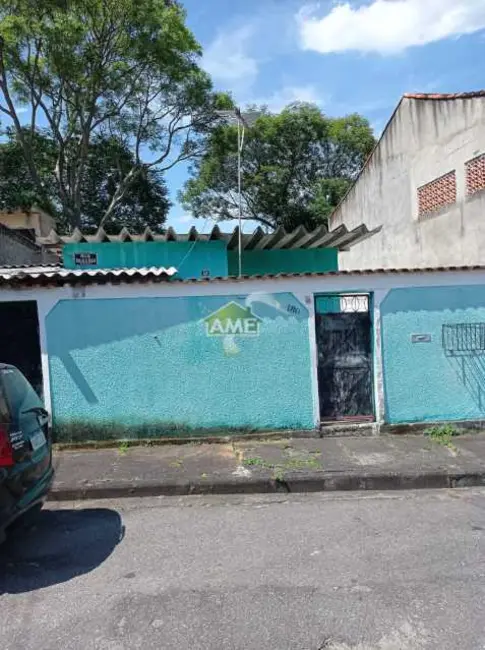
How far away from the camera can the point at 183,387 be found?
263 inches

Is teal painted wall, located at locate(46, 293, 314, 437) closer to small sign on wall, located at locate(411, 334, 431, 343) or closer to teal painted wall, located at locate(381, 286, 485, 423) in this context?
teal painted wall, located at locate(381, 286, 485, 423)

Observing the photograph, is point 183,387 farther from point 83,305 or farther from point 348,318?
point 348,318

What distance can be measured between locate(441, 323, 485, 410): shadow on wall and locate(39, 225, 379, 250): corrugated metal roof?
280 centimetres

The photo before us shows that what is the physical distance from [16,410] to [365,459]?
3886mm

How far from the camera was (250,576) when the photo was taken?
3395mm

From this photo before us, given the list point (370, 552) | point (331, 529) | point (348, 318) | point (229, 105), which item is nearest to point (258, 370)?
point (348, 318)

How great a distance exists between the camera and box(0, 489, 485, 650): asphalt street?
2754mm

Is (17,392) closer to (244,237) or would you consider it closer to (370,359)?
(370,359)

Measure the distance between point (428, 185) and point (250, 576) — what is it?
417 inches

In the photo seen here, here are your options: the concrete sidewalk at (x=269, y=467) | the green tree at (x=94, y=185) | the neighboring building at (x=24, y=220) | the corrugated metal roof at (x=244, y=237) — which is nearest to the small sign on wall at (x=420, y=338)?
the concrete sidewalk at (x=269, y=467)

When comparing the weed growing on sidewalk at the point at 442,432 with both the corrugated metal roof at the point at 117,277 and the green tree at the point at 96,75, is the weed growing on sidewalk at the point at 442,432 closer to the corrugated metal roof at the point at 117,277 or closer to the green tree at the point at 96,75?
the corrugated metal roof at the point at 117,277

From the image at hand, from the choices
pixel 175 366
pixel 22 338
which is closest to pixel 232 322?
pixel 175 366

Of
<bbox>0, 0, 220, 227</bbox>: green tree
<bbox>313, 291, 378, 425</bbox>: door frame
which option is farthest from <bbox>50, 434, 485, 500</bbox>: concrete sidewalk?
<bbox>0, 0, 220, 227</bbox>: green tree

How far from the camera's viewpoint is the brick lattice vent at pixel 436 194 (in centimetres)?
1083
